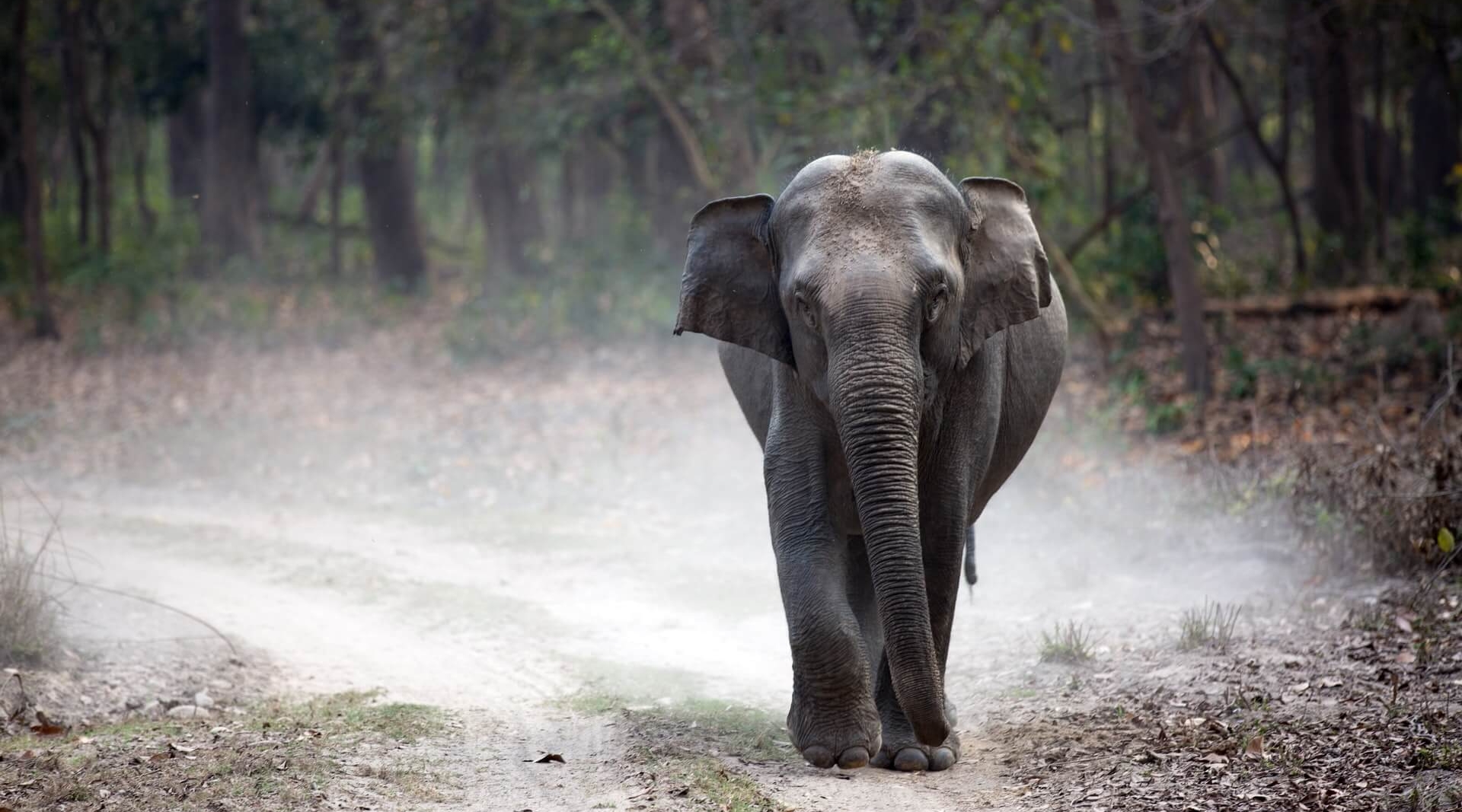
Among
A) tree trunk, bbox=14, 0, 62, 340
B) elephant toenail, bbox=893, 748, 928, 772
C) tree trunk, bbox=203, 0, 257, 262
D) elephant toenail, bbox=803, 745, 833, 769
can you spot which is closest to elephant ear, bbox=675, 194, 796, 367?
elephant toenail, bbox=803, 745, 833, 769

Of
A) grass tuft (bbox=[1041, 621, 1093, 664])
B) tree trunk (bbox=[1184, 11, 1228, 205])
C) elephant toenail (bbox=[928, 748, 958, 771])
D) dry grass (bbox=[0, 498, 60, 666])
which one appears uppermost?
tree trunk (bbox=[1184, 11, 1228, 205])

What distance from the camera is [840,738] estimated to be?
551 centimetres

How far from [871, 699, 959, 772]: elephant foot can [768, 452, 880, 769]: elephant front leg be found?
0.43 ft

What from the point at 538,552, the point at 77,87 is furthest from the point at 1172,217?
the point at 77,87

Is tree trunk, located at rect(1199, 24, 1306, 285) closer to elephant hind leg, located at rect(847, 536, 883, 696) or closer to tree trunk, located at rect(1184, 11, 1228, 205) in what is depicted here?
tree trunk, located at rect(1184, 11, 1228, 205)

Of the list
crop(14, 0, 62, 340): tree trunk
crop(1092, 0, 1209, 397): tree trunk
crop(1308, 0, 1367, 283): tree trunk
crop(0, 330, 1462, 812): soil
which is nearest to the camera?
crop(0, 330, 1462, 812): soil

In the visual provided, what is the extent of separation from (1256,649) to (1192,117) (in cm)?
Answer: 1195

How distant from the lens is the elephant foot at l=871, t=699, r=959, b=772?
18.3ft

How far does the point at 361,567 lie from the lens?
10.1 meters

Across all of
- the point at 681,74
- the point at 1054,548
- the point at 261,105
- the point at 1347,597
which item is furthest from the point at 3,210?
the point at 1347,597

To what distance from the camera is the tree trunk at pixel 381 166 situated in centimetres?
2195

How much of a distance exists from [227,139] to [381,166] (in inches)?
104

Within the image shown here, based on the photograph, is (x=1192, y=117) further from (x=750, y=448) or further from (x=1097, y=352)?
(x=750, y=448)

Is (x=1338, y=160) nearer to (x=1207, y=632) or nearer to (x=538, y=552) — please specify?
(x=538, y=552)
